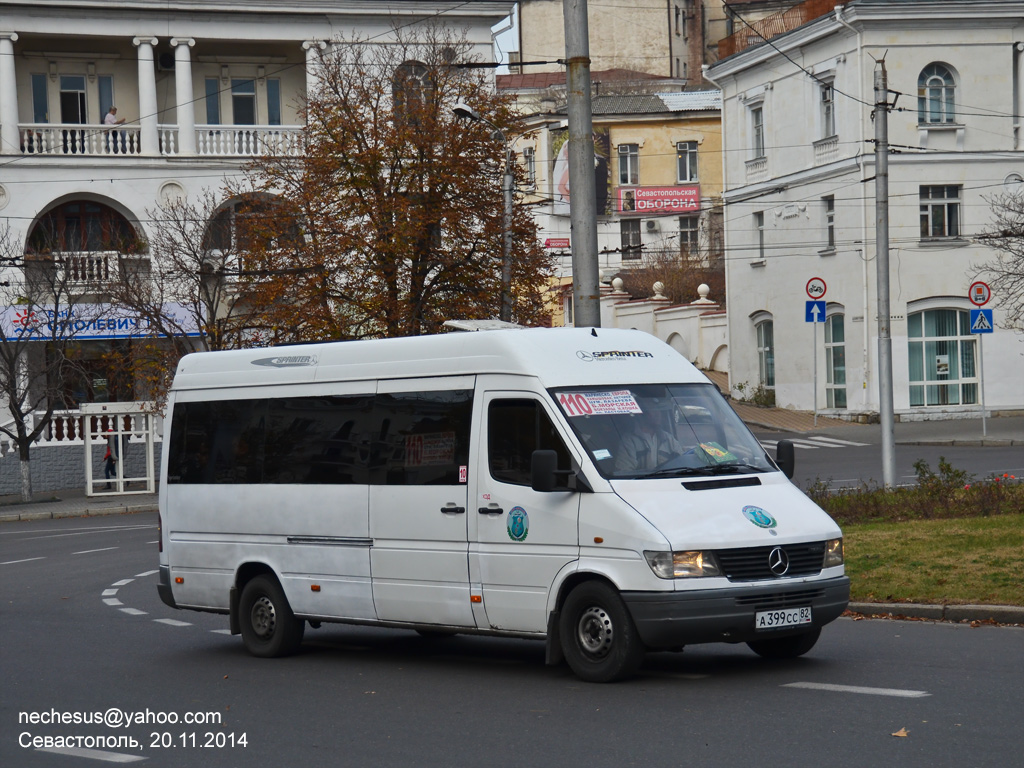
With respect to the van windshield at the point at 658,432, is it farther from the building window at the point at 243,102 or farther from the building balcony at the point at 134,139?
the building window at the point at 243,102

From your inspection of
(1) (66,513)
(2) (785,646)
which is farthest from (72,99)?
(2) (785,646)

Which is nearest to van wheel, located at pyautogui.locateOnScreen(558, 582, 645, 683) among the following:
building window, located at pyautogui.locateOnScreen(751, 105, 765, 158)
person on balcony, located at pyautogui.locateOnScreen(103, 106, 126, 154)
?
person on balcony, located at pyautogui.locateOnScreen(103, 106, 126, 154)

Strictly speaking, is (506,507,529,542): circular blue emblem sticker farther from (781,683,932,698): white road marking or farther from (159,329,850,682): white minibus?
(781,683,932,698): white road marking

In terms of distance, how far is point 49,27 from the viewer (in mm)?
42781

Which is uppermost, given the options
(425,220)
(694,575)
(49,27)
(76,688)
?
(49,27)

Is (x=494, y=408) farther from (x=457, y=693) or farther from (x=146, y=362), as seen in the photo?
(x=146, y=362)

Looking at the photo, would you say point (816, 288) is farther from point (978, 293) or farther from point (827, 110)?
point (827, 110)

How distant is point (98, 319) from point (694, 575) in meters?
32.0

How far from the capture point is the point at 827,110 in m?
44.8

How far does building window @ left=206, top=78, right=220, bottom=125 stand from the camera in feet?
150

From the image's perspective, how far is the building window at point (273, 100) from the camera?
46.3 m

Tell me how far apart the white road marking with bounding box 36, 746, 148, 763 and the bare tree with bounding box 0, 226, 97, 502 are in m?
27.8

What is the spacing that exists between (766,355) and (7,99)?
25.9 meters

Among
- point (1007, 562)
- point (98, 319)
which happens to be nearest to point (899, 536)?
point (1007, 562)
